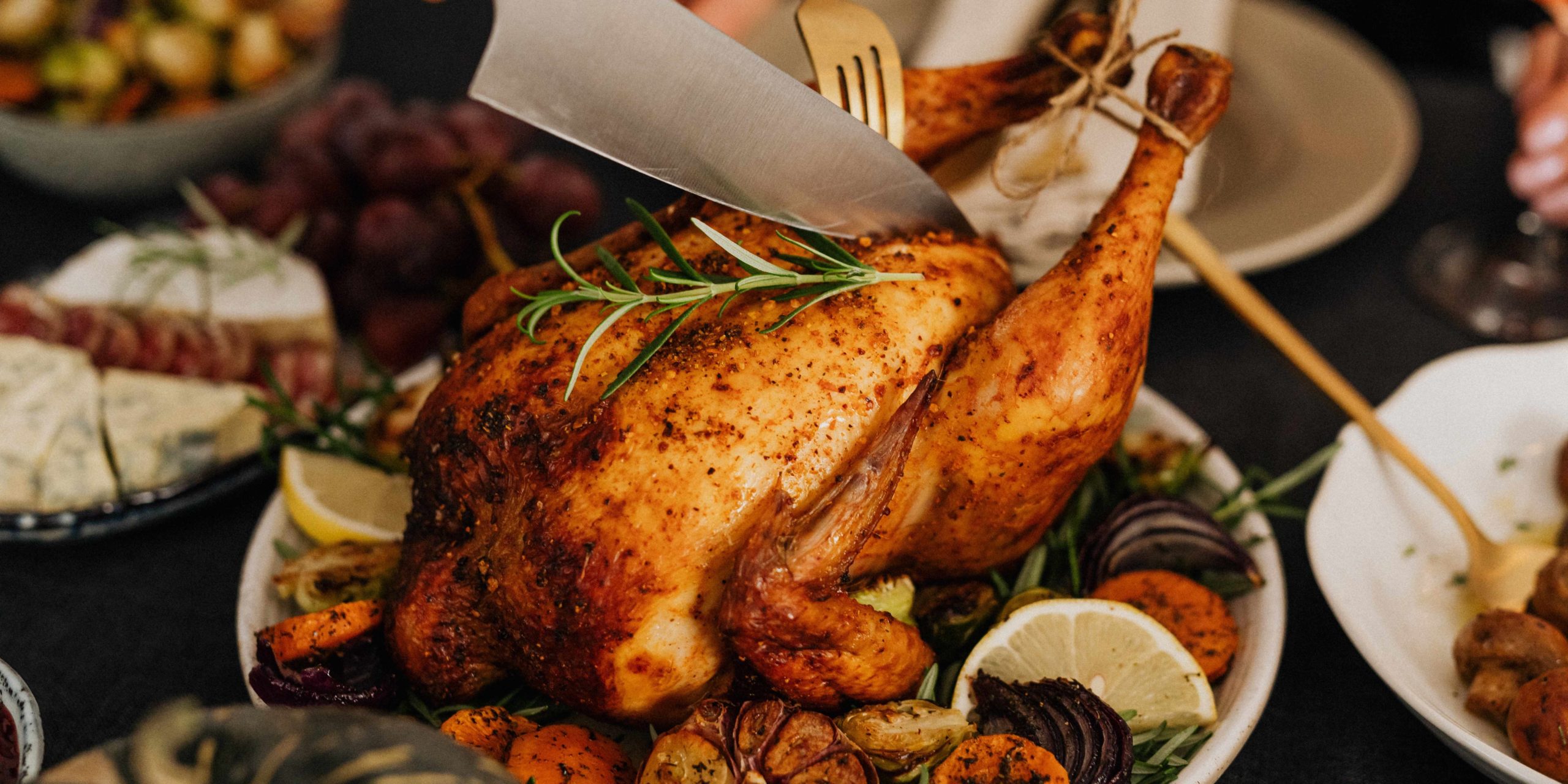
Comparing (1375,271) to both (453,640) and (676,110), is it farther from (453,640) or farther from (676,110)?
(453,640)

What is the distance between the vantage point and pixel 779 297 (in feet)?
4.48

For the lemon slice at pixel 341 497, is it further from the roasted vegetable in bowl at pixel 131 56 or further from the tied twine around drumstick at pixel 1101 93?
the roasted vegetable in bowl at pixel 131 56

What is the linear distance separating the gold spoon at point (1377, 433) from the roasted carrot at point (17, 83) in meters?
2.44

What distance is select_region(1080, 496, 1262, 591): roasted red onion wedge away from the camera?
1521mm

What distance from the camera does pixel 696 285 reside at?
1.34 m

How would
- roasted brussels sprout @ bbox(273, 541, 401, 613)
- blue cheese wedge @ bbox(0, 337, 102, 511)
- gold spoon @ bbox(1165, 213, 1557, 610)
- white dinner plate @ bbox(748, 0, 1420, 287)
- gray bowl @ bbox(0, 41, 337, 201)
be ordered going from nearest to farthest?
roasted brussels sprout @ bbox(273, 541, 401, 613) → gold spoon @ bbox(1165, 213, 1557, 610) → blue cheese wedge @ bbox(0, 337, 102, 511) → white dinner plate @ bbox(748, 0, 1420, 287) → gray bowl @ bbox(0, 41, 337, 201)

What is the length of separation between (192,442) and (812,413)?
1.18 m

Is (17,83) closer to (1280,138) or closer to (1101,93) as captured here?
(1101,93)

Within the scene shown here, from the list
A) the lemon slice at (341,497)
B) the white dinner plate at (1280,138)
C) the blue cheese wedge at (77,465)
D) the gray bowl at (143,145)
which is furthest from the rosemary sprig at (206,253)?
the white dinner plate at (1280,138)

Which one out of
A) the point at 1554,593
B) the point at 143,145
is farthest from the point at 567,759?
the point at 143,145

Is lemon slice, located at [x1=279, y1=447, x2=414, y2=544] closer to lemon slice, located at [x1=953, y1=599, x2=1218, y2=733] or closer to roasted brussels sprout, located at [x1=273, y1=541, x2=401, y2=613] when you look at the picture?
roasted brussels sprout, located at [x1=273, y1=541, x2=401, y2=613]

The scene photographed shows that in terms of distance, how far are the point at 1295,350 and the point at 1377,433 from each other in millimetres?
174

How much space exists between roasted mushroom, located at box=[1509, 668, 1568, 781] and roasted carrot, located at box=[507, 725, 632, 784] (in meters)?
1.07

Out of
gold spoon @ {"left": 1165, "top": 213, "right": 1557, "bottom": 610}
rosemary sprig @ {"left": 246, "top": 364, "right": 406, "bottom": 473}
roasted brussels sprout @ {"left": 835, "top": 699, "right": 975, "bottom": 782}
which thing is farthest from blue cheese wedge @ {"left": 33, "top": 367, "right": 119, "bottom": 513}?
gold spoon @ {"left": 1165, "top": 213, "right": 1557, "bottom": 610}
